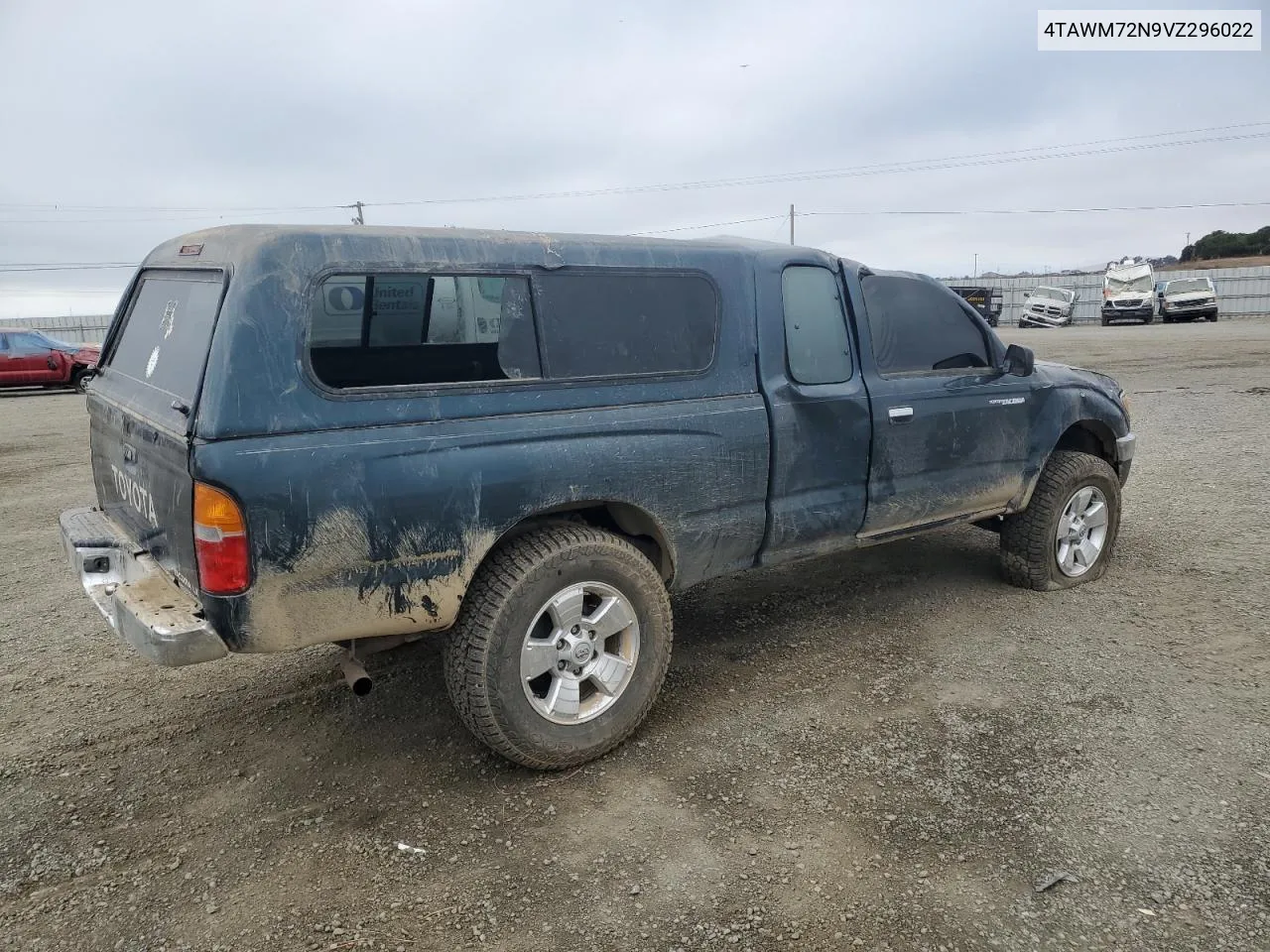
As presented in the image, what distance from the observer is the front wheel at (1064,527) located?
4.98 m

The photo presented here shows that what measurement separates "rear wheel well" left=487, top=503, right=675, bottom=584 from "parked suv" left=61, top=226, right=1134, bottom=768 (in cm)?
1

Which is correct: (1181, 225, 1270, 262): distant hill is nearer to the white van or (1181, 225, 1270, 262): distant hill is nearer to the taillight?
the white van

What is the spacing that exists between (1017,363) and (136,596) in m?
4.12

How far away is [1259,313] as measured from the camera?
36.8m

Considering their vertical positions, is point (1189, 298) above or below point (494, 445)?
above

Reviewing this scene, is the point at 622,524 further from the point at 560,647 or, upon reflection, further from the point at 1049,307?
the point at 1049,307

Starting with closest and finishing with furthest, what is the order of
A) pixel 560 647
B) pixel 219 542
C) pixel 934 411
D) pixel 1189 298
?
1. pixel 219 542
2. pixel 560 647
3. pixel 934 411
4. pixel 1189 298

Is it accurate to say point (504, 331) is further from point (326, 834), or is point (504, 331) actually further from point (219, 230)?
point (326, 834)

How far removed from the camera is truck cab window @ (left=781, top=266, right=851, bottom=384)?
396cm

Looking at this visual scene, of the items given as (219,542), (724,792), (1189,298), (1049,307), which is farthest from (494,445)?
(1049,307)

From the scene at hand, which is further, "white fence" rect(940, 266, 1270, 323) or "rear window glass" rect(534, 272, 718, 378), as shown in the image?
"white fence" rect(940, 266, 1270, 323)

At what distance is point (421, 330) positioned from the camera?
3.13m

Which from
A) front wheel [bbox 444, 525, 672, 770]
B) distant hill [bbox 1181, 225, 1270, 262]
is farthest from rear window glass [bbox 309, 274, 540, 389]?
distant hill [bbox 1181, 225, 1270, 262]

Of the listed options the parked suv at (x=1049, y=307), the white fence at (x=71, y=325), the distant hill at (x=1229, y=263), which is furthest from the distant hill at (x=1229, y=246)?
the white fence at (x=71, y=325)
